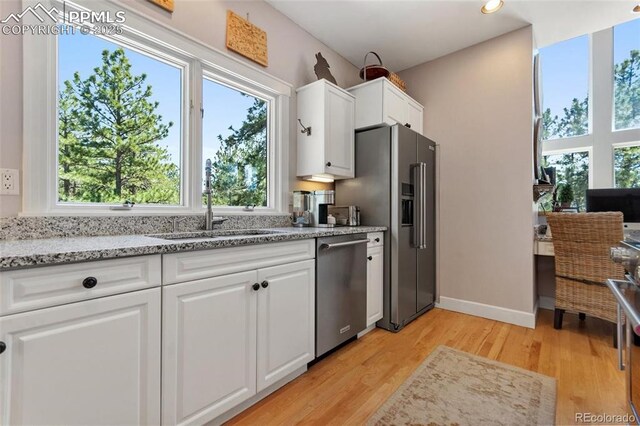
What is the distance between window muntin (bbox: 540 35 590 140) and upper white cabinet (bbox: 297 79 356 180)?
2.61 m

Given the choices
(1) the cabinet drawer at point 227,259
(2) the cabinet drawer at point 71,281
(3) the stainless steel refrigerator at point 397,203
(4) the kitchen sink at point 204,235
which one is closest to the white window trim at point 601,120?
(3) the stainless steel refrigerator at point 397,203

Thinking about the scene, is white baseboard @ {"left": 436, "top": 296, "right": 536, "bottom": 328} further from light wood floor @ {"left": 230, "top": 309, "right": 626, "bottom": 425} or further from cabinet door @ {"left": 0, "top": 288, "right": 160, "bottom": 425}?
cabinet door @ {"left": 0, "top": 288, "right": 160, "bottom": 425}

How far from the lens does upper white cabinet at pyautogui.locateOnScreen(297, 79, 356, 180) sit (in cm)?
256

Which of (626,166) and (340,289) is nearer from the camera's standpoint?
(340,289)

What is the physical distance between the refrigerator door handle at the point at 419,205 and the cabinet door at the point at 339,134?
62 cm

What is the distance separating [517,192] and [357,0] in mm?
2282

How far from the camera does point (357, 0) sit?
242 centimetres

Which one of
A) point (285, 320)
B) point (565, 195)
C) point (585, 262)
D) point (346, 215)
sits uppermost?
point (565, 195)

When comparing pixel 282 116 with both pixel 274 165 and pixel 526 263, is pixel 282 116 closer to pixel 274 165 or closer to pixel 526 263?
pixel 274 165

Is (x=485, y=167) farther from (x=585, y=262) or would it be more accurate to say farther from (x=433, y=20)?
(x=433, y=20)

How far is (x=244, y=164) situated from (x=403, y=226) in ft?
5.07

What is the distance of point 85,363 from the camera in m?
1.01

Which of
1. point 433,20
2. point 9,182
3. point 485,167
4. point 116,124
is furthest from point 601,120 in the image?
point 9,182

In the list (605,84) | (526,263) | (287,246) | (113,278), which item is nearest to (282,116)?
(287,246)
